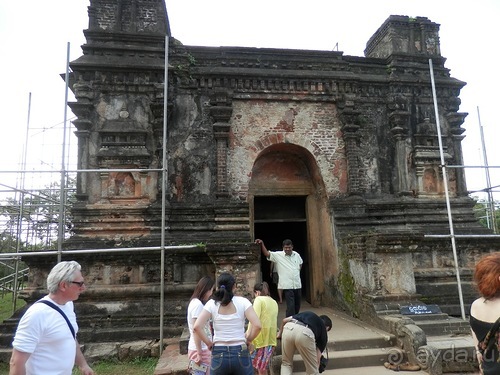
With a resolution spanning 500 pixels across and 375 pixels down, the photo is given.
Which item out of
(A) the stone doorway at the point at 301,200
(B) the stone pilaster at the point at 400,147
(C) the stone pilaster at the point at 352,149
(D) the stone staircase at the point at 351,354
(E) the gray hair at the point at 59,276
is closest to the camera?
(E) the gray hair at the point at 59,276

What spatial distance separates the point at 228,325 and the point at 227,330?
0.05m

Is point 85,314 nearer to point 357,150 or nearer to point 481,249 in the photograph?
point 357,150

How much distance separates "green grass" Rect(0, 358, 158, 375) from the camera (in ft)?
20.6

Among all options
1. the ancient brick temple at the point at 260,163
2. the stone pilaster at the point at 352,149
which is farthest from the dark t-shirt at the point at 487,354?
the stone pilaster at the point at 352,149

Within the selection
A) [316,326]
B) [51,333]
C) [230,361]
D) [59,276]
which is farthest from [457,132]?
[51,333]

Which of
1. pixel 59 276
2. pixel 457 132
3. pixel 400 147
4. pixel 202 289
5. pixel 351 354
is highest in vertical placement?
pixel 457 132

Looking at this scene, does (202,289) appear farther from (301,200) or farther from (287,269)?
(301,200)

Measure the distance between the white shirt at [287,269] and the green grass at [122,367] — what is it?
8.50 feet

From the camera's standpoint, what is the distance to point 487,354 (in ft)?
8.59

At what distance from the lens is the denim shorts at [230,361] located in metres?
3.76

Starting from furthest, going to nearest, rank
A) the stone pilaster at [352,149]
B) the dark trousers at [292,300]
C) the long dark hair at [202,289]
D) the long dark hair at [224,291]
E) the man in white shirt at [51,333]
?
1. the stone pilaster at [352,149]
2. the dark trousers at [292,300]
3. the long dark hair at [202,289]
4. the long dark hair at [224,291]
5. the man in white shirt at [51,333]

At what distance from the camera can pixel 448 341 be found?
6.25 meters

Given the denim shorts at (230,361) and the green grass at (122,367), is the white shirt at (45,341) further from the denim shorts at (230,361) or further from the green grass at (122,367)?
the green grass at (122,367)

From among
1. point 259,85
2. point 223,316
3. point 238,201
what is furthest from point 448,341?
point 259,85
